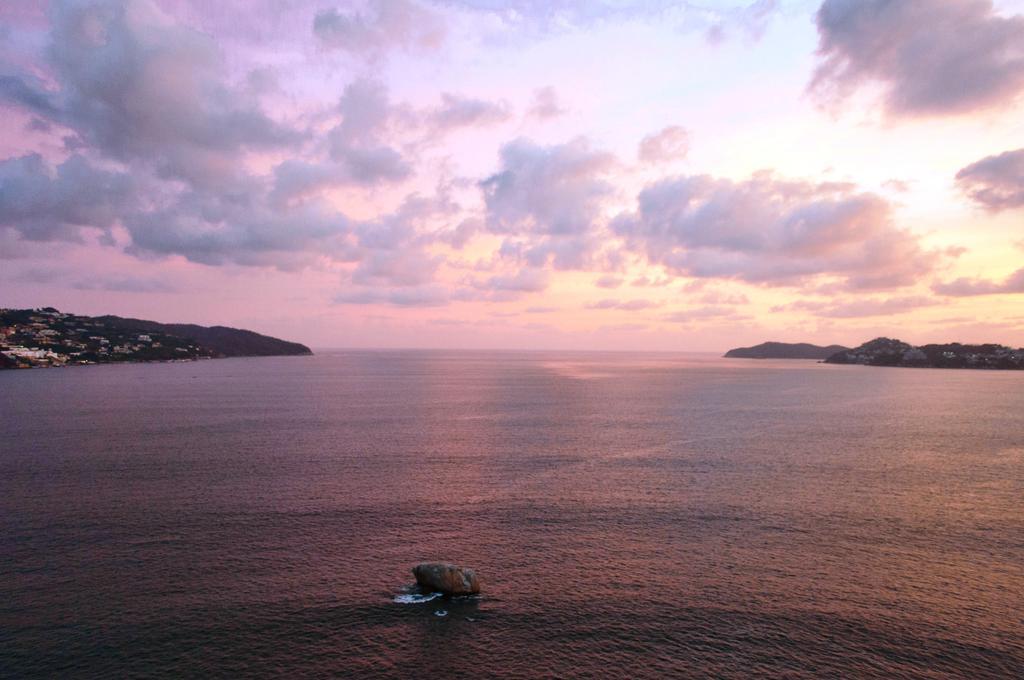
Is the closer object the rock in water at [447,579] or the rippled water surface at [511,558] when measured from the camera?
the rippled water surface at [511,558]

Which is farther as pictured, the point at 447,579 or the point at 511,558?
the point at 511,558

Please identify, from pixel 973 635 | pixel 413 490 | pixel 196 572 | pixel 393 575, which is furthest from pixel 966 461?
pixel 196 572

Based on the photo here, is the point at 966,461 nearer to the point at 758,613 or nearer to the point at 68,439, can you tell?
the point at 758,613

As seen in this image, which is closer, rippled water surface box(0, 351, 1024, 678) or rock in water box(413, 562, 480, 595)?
rippled water surface box(0, 351, 1024, 678)

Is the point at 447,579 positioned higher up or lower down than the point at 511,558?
higher up
